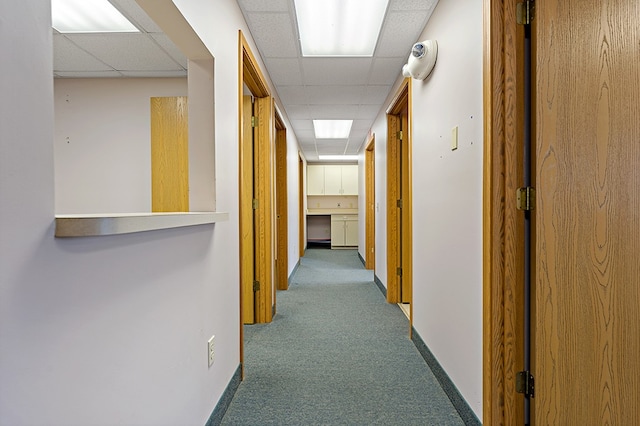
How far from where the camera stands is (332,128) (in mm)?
5250

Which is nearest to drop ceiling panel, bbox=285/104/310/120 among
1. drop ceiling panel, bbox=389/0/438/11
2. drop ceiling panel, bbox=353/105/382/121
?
drop ceiling panel, bbox=353/105/382/121

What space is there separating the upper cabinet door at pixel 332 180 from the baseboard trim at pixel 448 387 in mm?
6386

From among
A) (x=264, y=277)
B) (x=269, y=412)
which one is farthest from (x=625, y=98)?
(x=264, y=277)

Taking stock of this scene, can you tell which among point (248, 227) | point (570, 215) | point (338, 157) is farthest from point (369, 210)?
point (570, 215)

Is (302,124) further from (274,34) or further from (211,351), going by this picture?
(211,351)

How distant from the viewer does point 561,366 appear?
1155 mm

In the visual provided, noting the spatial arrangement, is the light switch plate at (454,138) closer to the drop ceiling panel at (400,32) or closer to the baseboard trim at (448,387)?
the drop ceiling panel at (400,32)

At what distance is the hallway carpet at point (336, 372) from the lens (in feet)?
5.56

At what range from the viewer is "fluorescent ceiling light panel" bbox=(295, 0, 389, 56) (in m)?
2.08

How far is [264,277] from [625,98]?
2605mm

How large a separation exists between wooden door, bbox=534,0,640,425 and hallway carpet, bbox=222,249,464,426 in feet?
2.28

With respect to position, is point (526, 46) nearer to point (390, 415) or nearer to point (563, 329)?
point (563, 329)

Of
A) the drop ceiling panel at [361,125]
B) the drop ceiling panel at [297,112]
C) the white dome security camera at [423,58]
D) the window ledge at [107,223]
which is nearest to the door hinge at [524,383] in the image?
the window ledge at [107,223]

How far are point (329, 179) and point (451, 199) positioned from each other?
6967 millimetres
